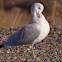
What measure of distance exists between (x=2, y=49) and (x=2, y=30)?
53.3 inches

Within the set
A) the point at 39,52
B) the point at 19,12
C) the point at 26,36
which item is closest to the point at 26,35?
the point at 26,36

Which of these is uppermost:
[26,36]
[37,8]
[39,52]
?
[37,8]

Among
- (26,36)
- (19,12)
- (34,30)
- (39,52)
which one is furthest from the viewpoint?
(19,12)

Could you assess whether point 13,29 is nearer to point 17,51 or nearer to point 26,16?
point 17,51

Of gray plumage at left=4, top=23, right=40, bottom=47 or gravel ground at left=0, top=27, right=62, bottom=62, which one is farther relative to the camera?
gravel ground at left=0, top=27, right=62, bottom=62

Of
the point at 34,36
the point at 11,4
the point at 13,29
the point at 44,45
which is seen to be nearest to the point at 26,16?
the point at 11,4

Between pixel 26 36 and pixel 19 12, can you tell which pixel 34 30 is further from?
pixel 19 12

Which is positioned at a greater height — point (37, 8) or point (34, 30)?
point (37, 8)

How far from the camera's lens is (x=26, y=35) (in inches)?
172

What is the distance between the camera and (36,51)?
186 inches

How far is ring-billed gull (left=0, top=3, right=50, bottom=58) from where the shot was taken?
4.20 metres

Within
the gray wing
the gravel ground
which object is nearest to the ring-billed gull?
the gray wing

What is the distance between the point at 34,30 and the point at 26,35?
0.19 metres

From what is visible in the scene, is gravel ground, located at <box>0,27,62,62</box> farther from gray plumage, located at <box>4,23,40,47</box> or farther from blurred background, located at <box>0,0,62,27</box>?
blurred background, located at <box>0,0,62,27</box>
